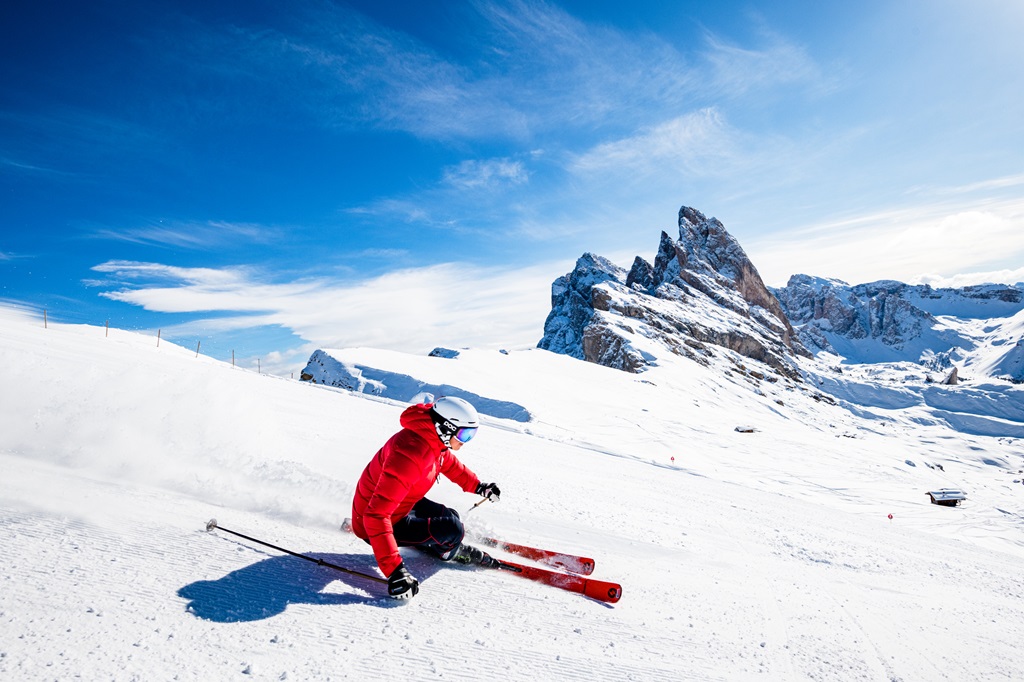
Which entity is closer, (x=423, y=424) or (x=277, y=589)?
(x=277, y=589)

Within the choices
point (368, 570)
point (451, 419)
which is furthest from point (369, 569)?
point (451, 419)

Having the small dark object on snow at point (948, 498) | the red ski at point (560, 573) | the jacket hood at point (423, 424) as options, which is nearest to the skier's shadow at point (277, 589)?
the red ski at point (560, 573)

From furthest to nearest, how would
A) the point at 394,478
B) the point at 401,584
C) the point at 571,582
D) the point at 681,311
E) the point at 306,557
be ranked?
1. the point at 681,311
2. the point at 571,582
3. the point at 306,557
4. the point at 394,478
5. the point at 401,584

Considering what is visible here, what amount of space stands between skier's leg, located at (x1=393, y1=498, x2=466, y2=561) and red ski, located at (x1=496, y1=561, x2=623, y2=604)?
445 mm

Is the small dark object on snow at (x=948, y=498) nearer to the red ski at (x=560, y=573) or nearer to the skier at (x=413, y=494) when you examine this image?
the red ski at (x=560, y=573)

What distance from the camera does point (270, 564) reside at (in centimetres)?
371

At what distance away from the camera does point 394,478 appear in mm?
3572

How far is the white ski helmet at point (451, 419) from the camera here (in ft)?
12.2

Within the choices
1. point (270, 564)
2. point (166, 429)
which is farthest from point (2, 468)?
point (270, 564)

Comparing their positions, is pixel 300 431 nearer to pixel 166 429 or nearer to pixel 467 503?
pixel 166 429

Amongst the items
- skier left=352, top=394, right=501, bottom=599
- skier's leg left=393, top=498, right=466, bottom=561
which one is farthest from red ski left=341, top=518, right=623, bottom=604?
skier's leg left=393, top=498, right=466, bottom=561

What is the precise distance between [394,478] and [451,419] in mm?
573

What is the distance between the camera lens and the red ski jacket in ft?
11.5

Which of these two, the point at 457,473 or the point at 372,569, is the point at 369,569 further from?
the point at 457,473
